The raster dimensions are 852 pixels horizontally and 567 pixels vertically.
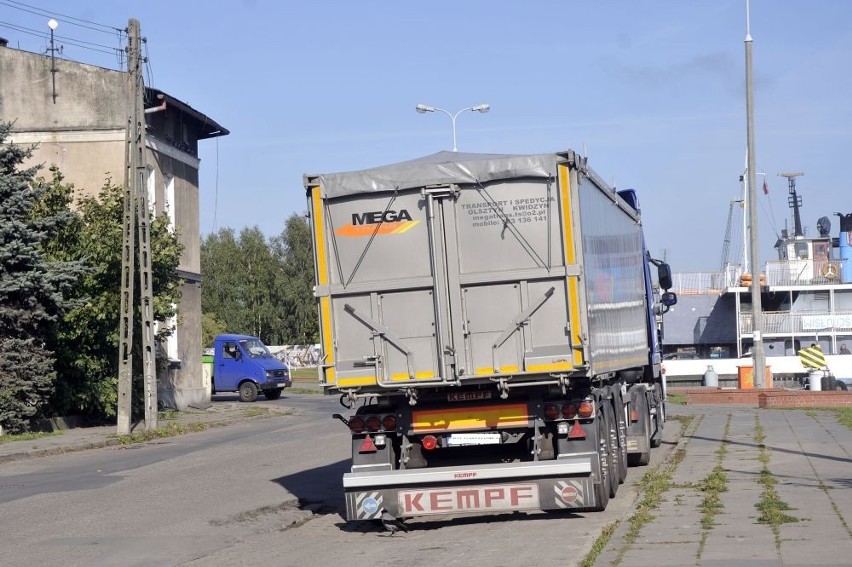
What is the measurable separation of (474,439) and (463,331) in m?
1.11

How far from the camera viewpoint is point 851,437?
19.5 meters

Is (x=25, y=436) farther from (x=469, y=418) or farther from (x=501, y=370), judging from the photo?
(x=501, y=370)

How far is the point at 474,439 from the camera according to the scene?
1091 centimetres

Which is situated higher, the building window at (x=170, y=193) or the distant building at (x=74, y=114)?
the distant building at (x=74, y=114)

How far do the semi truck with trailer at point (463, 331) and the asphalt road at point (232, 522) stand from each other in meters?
0.53

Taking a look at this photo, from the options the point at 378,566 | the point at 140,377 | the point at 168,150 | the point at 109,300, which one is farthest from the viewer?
the point at 168,150

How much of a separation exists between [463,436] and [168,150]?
27.4 metres

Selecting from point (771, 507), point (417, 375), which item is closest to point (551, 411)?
point (417, 375)

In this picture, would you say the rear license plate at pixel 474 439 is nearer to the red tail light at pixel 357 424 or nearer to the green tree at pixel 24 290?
the red tail light at pixel 357 424

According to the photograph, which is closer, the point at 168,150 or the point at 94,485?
the point at 94,485

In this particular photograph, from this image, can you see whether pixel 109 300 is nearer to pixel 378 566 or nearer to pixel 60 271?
pixel 60 271

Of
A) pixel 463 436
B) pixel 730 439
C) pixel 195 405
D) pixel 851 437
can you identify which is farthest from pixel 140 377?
pixel 463 436

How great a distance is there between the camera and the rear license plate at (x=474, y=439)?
10867 millimetres

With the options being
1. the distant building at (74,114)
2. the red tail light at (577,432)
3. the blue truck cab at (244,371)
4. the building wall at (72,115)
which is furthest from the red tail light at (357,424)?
the blue truck cab at (244,371)
